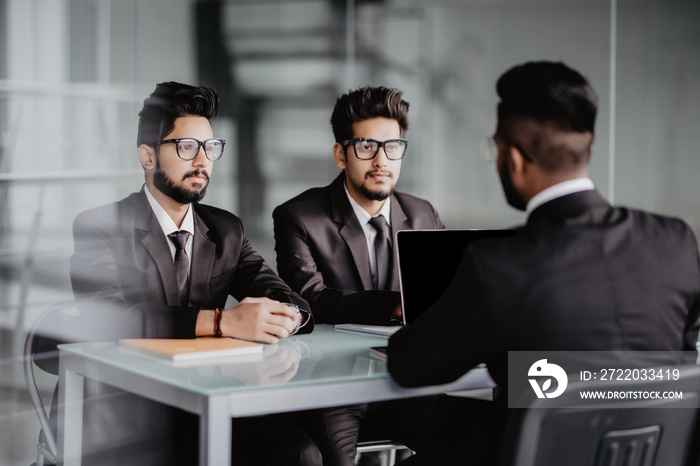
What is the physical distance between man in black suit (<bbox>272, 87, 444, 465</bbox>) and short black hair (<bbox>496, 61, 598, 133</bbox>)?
41.5 inches

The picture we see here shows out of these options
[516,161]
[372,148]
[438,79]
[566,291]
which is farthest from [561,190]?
[438,79]

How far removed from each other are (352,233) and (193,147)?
66 cm

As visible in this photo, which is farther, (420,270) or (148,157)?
(148,157)

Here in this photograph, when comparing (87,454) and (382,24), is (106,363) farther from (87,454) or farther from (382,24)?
(382,24)

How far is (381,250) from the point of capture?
9.14 ft

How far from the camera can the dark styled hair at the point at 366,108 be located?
2881mm

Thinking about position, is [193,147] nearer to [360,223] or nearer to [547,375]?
[360,223]

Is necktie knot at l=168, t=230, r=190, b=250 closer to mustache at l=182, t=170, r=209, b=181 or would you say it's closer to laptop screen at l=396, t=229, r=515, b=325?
mustache at l=182, t=170, r=209, b=181

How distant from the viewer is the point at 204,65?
4508 millimetres

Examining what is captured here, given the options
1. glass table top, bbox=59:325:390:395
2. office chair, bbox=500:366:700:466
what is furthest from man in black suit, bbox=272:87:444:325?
office chair, bbox=500:366:700:466

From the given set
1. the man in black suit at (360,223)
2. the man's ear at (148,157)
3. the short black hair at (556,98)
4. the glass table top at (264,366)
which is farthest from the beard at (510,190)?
the man's ear at (148,157)

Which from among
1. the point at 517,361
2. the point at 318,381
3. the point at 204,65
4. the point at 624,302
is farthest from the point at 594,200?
the point at 204,65

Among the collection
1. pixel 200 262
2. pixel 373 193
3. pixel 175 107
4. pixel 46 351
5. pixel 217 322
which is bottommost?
→ pixel 46 351

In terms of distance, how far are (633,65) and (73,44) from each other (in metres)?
3.40
